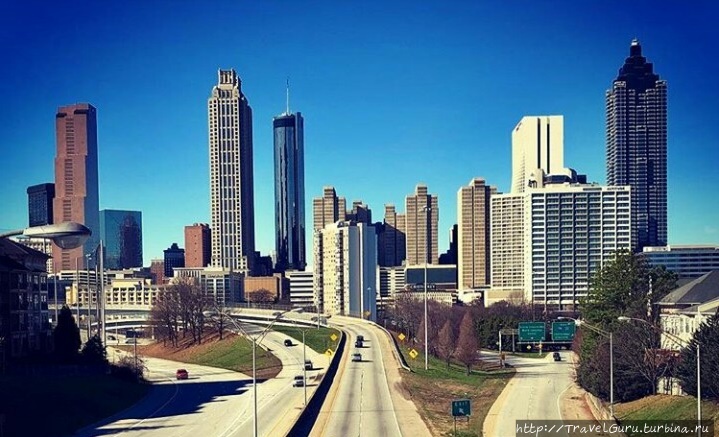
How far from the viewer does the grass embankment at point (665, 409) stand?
37.1 metres

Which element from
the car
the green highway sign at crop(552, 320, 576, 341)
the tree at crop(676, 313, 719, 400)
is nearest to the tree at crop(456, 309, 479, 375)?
the green highway sign at crop(552, 320, 576, 341)

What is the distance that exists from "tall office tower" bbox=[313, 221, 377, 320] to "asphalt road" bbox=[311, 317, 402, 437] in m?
91.9

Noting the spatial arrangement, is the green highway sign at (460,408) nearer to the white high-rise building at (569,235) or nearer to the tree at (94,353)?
the tree at (94,353)

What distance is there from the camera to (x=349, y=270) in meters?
177

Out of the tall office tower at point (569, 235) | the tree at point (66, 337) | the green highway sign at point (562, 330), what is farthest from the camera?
the tall office tower at point (569, 235)

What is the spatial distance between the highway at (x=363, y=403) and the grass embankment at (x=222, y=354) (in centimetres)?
911

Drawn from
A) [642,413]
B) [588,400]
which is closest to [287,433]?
[642,413]

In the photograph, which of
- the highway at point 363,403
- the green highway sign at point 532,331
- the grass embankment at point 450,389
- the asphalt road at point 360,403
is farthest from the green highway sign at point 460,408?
the green highway sign at point 532,331

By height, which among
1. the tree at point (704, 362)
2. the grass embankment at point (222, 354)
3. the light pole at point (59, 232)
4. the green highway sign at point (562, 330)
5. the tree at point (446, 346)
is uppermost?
the light pole at point (59, 232)

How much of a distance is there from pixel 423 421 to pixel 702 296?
3257cm

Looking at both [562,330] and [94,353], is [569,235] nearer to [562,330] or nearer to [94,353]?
[562,330]

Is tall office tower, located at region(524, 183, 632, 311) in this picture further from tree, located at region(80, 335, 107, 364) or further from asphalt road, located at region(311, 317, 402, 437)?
tree, located at region(80, 335, 107, 364)

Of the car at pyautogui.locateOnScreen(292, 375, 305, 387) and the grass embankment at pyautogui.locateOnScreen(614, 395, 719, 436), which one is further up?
the grass embankment at pyautogui.locateOnScreen(614, 395, 719, 436)

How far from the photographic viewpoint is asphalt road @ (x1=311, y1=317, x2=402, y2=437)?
40.9 m
